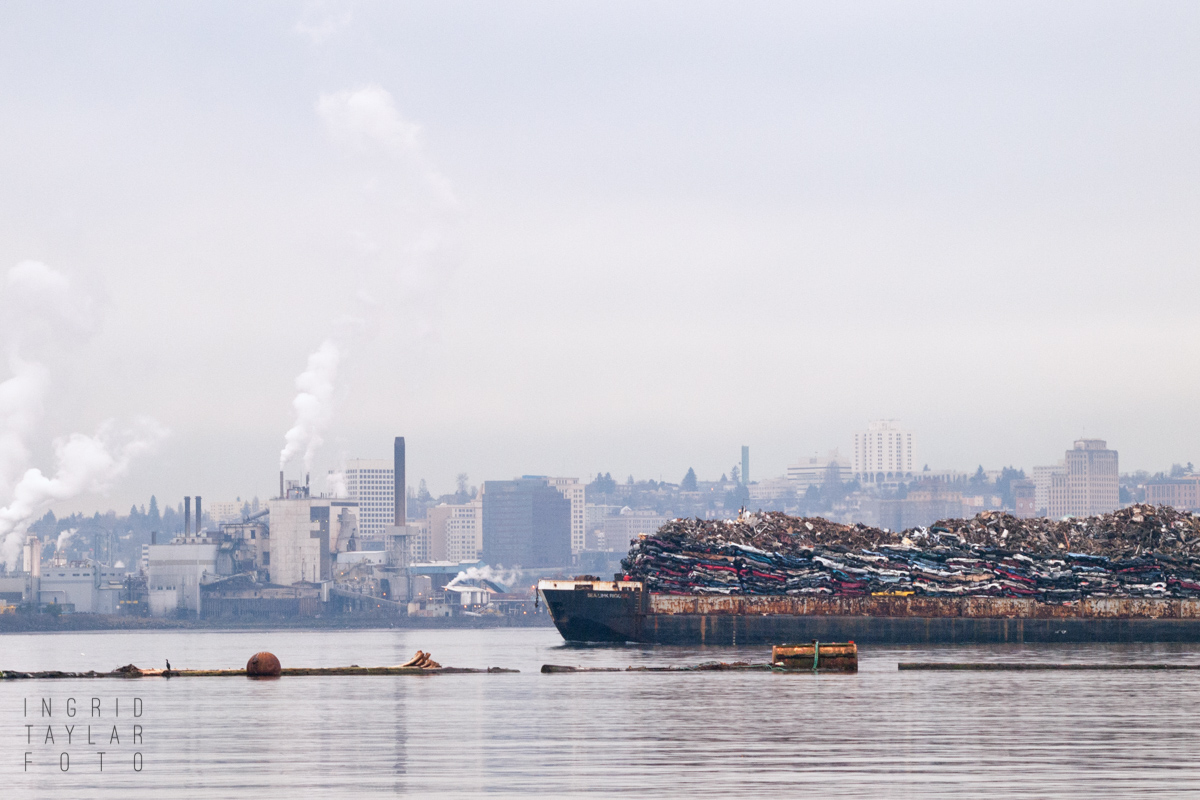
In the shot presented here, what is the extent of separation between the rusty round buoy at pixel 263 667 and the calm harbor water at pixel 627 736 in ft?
5.01

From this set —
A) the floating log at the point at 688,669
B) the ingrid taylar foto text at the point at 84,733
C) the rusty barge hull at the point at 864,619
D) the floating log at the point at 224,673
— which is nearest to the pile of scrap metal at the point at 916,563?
the rusty barge hull at the point at 864,619

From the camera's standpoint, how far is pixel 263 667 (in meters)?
64.6

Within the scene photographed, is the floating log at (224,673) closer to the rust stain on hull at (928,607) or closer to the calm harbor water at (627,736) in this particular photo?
the calm harbor water at (627,736)

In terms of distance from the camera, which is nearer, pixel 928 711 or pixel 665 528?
pixel 928 711

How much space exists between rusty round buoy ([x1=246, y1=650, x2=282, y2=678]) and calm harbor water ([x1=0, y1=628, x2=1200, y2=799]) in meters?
1.53

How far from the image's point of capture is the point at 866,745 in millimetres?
34531

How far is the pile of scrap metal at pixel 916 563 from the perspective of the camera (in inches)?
4097

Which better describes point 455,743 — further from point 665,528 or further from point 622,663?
point 665,528

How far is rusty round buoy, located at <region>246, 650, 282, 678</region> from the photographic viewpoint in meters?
64.0

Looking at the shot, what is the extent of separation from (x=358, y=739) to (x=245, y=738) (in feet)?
8.62

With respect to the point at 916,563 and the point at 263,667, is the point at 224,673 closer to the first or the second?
the point at 263,667

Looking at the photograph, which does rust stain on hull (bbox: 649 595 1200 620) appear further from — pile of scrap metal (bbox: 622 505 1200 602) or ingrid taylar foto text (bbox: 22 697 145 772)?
ingrid taylar foto text (bbox: 22 697 145 772)

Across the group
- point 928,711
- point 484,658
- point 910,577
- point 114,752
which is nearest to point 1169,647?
point 910,577

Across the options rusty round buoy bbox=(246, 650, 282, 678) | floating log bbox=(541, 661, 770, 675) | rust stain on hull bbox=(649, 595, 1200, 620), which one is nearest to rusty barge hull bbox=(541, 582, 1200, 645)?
rust stain on hull bbox=(649, 595, 1200, 620)
